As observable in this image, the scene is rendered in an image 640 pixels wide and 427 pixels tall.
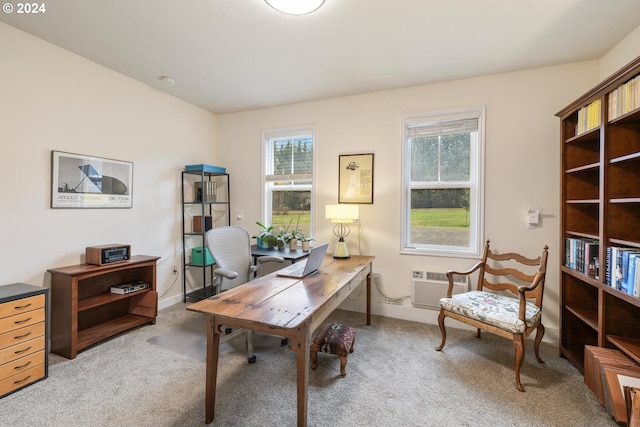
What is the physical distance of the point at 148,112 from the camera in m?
3.33

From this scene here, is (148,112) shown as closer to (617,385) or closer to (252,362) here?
(252,362)

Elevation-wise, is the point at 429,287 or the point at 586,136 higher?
the point at 586,136

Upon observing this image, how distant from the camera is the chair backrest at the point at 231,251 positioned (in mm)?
2698

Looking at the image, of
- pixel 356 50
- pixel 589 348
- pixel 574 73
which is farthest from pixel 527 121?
pixel 589 348

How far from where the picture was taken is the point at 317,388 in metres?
2.00

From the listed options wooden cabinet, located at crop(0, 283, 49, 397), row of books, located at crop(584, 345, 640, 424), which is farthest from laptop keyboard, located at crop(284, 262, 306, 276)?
row of books, located at crop(584, 345, 640, 424)

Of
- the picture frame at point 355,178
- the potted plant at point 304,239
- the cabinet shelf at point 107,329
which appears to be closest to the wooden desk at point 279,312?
the potted plant at point 304,239

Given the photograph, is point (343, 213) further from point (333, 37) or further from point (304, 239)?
point (333, 37)

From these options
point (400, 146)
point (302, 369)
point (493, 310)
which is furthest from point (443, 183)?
point (302, 369)

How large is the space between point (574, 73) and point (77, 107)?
4.65m

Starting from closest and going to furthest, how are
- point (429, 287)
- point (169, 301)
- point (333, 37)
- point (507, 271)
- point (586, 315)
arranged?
point (586, 315) → point (333, 37) → point (507, 271) → point (429, 287) → point (169, 301)

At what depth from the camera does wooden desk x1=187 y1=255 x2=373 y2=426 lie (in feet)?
4.83

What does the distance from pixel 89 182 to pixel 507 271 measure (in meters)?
4.05

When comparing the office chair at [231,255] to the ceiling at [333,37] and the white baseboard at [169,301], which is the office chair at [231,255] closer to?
the white baseboard at [169,301]
